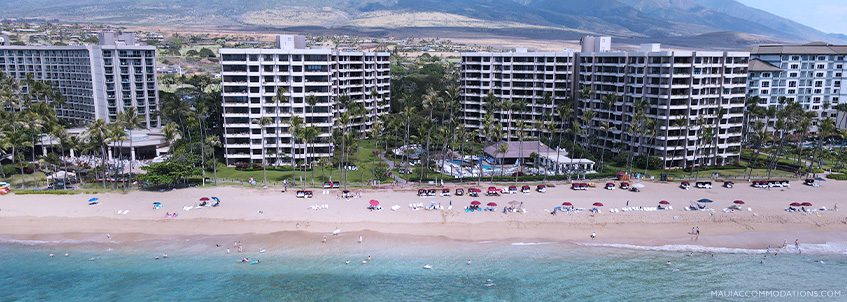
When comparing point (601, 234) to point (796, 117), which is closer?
point (601, 234)

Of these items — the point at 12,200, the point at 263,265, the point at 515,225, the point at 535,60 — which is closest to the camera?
the point at 263,265

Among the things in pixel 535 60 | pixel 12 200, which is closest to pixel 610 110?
pixel 535 60

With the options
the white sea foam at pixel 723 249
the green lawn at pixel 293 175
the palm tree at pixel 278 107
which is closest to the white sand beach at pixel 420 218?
the white sea foam at pixel 723 249

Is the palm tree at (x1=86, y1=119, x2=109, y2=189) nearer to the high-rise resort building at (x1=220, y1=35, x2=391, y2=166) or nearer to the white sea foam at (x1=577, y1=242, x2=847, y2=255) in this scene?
the high-rise resort building at (x1=220, y1=35, x2=391, y2=166)

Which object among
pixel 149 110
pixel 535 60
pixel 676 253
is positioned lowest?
pixel 676 253

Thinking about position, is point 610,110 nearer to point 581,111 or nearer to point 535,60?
point 581,111

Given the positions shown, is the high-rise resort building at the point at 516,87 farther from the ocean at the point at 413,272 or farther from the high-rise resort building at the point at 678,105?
the ocean at the point at 413,272
